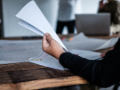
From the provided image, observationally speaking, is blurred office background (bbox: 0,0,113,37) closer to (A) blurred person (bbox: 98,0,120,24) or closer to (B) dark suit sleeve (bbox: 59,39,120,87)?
(A) blurred person (bbox: 98,0,120,24)

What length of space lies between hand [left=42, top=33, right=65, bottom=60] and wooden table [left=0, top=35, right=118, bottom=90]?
0.15 feet

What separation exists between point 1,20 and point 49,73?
2.77m

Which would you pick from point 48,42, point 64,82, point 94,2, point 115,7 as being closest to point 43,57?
point 48,42

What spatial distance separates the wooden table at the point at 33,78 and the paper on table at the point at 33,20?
0.12m

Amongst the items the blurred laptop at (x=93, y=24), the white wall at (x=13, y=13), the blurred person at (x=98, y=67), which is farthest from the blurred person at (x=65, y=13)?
the blurred person at (x=98, y=67)

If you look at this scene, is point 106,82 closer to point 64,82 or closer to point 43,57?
point 64,82

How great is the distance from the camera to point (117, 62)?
17.7 inches

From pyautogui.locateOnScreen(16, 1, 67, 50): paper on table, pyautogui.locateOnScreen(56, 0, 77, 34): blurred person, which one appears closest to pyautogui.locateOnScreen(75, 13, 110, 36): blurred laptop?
pyautogui.locateOnScreen(56, 0, 77, 34): blurred person

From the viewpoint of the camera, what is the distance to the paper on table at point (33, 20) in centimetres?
61

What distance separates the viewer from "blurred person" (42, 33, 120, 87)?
452 mm

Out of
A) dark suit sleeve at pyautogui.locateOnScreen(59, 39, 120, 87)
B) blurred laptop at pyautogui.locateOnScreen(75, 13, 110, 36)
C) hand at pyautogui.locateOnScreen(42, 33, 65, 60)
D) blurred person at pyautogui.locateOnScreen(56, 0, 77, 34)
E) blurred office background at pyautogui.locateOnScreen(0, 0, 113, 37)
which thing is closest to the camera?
dark suit sleeve at pyautogui.locateOnScreen(59, 39, 120, 87)

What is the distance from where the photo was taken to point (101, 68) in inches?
18.4

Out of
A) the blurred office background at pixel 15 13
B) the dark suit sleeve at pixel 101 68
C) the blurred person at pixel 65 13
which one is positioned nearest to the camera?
the dark suit sleeve at pixel 101 68

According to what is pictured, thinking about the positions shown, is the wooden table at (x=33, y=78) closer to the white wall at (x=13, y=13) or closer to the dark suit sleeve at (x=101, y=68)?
the dark suit sleeve at (x=101, y=68)
